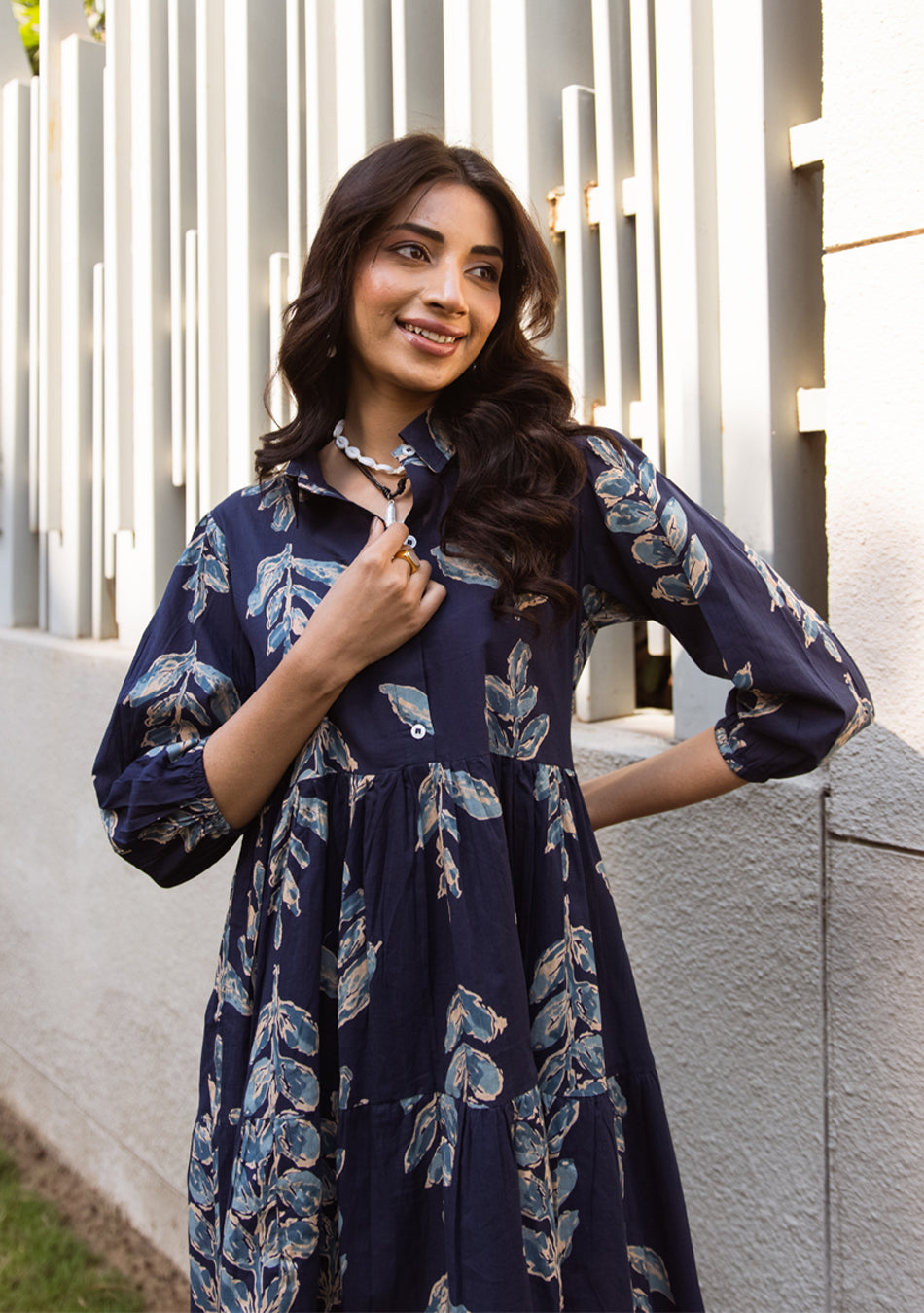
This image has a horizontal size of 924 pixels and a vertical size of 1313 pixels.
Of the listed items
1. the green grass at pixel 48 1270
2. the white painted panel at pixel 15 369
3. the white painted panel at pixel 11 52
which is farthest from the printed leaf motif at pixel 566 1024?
the white painted panel at pixel 11 52

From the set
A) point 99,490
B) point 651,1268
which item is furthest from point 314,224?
point 651,1268

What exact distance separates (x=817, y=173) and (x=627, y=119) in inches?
17.3

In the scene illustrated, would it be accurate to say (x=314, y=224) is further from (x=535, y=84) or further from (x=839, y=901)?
(x=839, y=901)

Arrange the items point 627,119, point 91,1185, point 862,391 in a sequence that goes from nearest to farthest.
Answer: point 862,391
point 627,119
point 91,1185

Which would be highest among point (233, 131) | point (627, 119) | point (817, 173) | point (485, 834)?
point (233, 131)

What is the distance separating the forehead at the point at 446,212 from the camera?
165cm

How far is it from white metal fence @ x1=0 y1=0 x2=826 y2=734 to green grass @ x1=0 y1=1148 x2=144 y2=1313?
1.85 meters

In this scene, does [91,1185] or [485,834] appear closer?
[485,834]

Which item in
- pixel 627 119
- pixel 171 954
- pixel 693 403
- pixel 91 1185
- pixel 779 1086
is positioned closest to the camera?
pixel 779 1086

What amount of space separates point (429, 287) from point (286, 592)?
45 cm

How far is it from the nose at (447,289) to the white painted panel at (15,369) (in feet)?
10.4

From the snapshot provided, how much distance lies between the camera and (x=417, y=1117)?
151 centimetres

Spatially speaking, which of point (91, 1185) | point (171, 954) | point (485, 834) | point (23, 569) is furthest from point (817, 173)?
point (91, 1185)

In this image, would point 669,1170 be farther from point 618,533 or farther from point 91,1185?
point 91,1185
